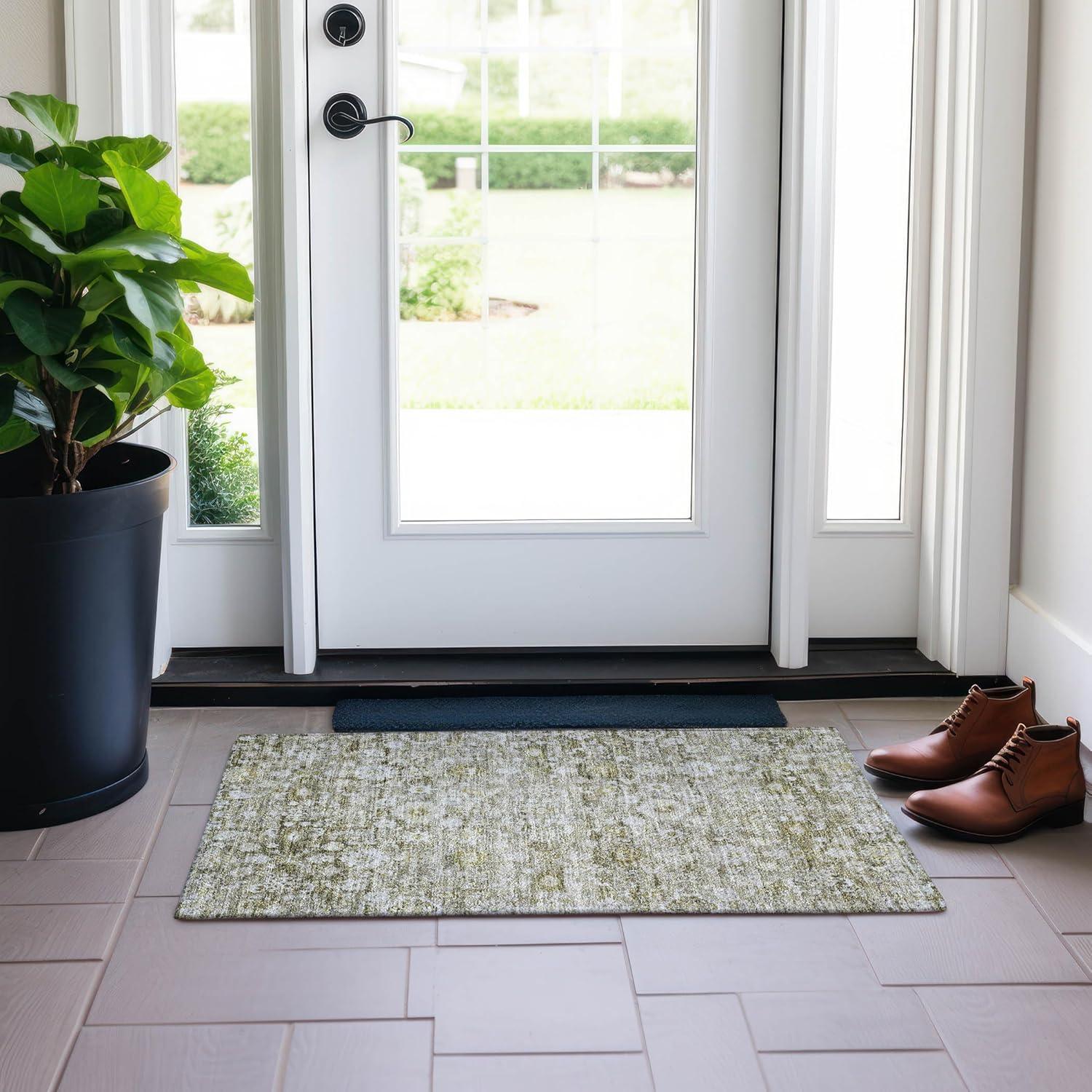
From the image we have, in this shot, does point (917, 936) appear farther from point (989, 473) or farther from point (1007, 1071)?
point (989, 473)

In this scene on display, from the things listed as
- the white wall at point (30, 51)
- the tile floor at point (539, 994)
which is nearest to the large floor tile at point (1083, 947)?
the tile floor at point (539, 994)

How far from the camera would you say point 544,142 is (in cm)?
239

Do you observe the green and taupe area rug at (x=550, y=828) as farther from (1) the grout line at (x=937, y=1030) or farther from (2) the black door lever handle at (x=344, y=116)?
(2) the black door lever handle at (x=344, y=116)

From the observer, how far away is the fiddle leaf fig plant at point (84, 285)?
167cm

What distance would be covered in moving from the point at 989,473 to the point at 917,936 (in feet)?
3.63

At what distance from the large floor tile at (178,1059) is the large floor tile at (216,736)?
623 mm

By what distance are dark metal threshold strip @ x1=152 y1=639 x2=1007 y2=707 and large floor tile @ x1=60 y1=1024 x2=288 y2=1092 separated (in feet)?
3.40

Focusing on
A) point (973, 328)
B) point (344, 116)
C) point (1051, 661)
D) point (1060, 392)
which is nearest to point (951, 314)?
point (973, 328)

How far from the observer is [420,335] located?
96.8 inches

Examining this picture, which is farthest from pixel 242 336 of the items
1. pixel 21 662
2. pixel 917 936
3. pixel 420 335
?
pixel 917 936

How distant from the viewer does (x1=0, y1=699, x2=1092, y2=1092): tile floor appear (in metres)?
1.35

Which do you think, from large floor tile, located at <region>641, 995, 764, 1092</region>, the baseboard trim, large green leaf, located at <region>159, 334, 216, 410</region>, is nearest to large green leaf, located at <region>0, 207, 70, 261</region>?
large green leaf, located at <region>159, 334, 216, 410</region>

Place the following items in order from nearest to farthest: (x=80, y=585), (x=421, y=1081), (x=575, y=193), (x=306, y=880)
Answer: (x=421, y=1081)
(x=306, y=880)
(x=80, y=585)
(x=575, y=193)

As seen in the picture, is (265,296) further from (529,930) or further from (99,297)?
(529,930)
